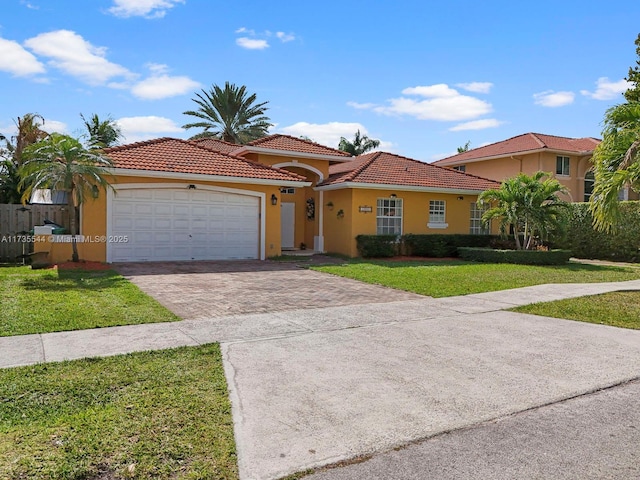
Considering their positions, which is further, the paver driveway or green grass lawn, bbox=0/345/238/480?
the paver driveway

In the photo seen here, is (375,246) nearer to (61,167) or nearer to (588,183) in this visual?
(61,167)

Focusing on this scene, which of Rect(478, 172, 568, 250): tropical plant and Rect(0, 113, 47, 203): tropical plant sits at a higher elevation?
Rect(0, 113, 47, 203): tropical plant

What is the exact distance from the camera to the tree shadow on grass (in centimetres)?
1013

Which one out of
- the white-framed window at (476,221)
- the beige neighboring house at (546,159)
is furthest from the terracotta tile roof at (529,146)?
the white-framed window at (476,221)

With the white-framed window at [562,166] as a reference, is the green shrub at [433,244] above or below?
below

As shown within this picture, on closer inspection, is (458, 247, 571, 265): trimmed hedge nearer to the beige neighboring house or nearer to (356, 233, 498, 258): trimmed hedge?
(356, 233, 498, 258): trimmed hedge

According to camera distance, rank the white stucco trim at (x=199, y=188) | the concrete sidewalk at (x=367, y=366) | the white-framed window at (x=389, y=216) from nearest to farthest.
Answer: the concrete sidewalk at (x=367, y=366), the white stucco trim at (x=199, y=188), the white-framed window at (x=389, y=216)

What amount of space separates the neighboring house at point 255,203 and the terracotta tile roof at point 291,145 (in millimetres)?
47

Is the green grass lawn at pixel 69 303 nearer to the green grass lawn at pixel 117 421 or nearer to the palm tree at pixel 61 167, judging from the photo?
the green grass lawn at pixel 117 421

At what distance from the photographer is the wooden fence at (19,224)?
1498 centimetres

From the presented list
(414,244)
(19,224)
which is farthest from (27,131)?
(414,244)

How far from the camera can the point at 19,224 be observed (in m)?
15.1

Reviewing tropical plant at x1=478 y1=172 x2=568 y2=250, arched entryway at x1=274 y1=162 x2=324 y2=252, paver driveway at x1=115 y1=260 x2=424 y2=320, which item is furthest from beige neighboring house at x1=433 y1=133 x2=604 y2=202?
paver driveway at x1=115 y1=260 x2=424 y2=320

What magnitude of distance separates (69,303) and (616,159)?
A: 1256cm
